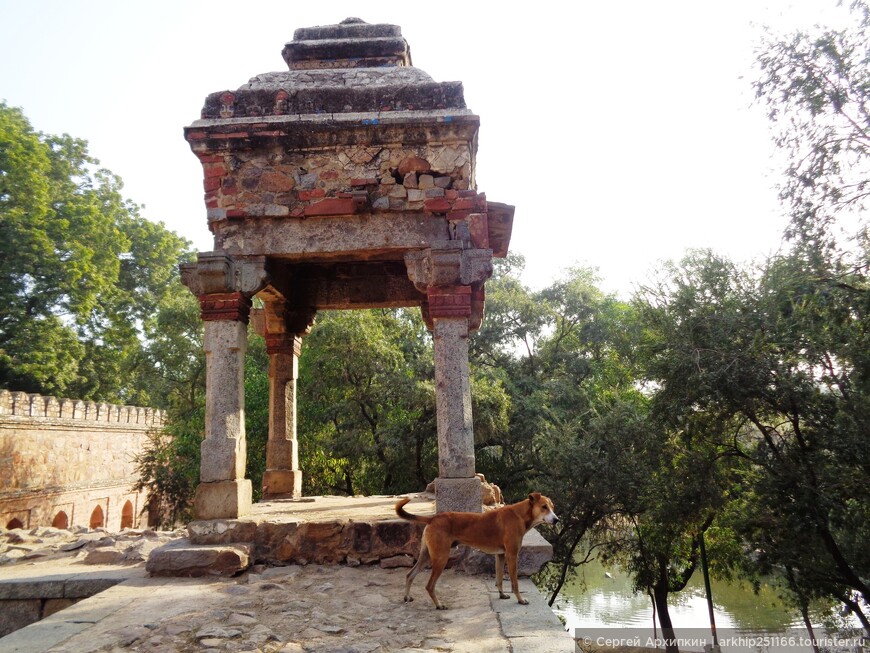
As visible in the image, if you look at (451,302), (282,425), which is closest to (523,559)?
(451,302)

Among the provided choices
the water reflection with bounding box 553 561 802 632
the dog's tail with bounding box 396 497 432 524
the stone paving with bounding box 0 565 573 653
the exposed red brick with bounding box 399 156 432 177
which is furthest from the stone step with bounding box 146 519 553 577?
the water reflection with bounding box 553 561 802 632

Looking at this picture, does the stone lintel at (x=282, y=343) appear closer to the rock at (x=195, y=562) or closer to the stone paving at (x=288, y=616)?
the stone paving at (x=288, y=616)

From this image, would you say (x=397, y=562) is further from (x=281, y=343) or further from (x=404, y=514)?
(x=281, y=343)

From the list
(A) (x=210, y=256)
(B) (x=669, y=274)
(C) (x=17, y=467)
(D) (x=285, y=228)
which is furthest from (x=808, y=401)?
(C) (x=17, y=467)

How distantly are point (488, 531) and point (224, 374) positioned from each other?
3.17 metres

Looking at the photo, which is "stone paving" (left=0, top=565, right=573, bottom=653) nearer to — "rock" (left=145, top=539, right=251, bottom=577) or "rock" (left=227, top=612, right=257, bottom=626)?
"rock" (left=227, top=612, right=257, bottom=626)

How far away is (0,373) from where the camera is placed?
64.4ft

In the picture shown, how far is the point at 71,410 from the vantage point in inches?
779

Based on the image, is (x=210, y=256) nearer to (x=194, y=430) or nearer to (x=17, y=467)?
(x=194, y=430)

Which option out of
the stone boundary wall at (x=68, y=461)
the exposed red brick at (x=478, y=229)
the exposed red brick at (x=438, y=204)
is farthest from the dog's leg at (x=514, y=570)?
the stone boundary wall at (x=68, y=461)

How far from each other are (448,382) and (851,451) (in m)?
7.46

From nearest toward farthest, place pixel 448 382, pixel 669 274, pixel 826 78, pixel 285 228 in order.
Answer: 1. pixel 448 382
2. pixel 285 228
3. pixel 826 78
4. pixel 669 274

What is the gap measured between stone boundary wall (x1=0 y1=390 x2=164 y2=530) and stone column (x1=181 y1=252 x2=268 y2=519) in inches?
562

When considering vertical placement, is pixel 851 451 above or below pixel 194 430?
below
